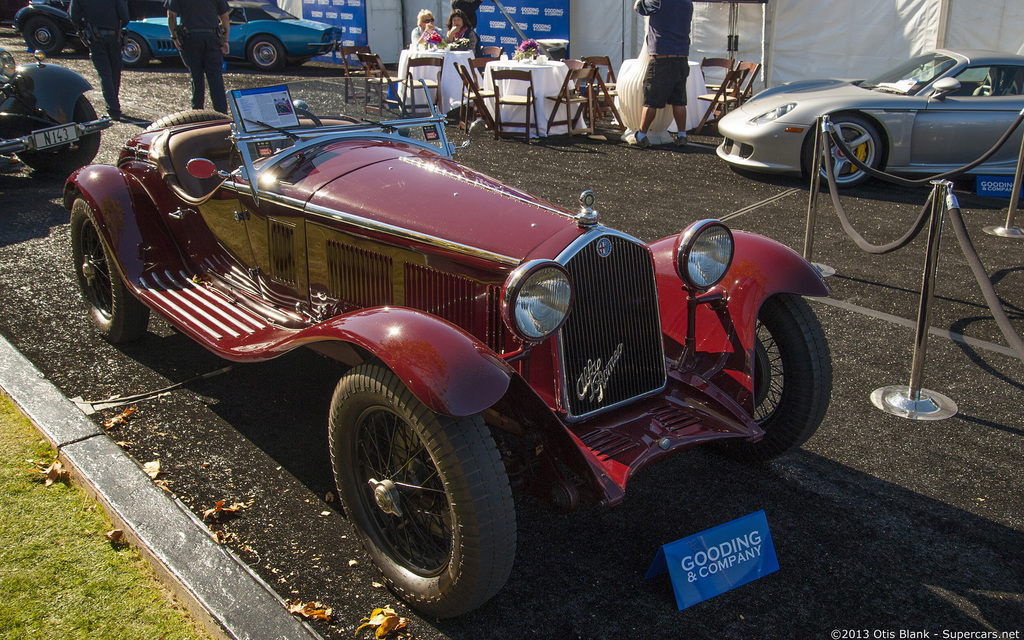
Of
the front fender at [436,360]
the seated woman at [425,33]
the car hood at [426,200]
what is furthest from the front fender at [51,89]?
the front fender at [436,360]

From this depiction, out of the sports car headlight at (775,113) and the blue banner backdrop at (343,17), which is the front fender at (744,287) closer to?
the sports car headlight at (775,113)

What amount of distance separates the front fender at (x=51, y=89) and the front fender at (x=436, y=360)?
6.96 m

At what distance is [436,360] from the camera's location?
2.21 metres

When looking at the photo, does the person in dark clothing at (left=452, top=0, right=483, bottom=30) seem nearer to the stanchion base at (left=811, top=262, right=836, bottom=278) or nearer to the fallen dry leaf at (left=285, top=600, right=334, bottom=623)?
the stanchion base at (left=811, top=262, right=836, bottom=278)

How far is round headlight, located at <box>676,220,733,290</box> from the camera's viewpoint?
289cm

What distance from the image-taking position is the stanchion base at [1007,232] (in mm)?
6171

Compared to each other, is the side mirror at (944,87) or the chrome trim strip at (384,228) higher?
the side mirror at (944,87)

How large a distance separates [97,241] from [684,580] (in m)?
3.65

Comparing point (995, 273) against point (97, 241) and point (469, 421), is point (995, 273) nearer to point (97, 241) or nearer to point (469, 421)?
point (469, 421)

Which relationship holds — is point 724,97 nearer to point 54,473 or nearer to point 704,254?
point 704,254

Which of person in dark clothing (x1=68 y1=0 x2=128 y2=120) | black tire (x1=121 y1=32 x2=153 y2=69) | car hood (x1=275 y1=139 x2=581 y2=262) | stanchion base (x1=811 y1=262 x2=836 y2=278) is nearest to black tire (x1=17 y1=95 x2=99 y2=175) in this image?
person in dark clothing (x1=68 y1=0 x2=128 y2=120)

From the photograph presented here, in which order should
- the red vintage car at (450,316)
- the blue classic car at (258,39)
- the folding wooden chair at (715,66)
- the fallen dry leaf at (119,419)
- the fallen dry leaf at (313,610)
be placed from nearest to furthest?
the red vintage car at (450,316)
the fallen dry leaf at (313,610)
the fallen dry leaf at (119,419)
the folding wooden chair at (715,66)
the blue classic car at (258,39)

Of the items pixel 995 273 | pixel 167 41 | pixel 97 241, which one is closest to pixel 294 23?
pixel 167 41

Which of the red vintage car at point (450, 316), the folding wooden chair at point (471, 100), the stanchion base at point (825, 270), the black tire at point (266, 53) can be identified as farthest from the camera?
the black tire at point (266, 53)
